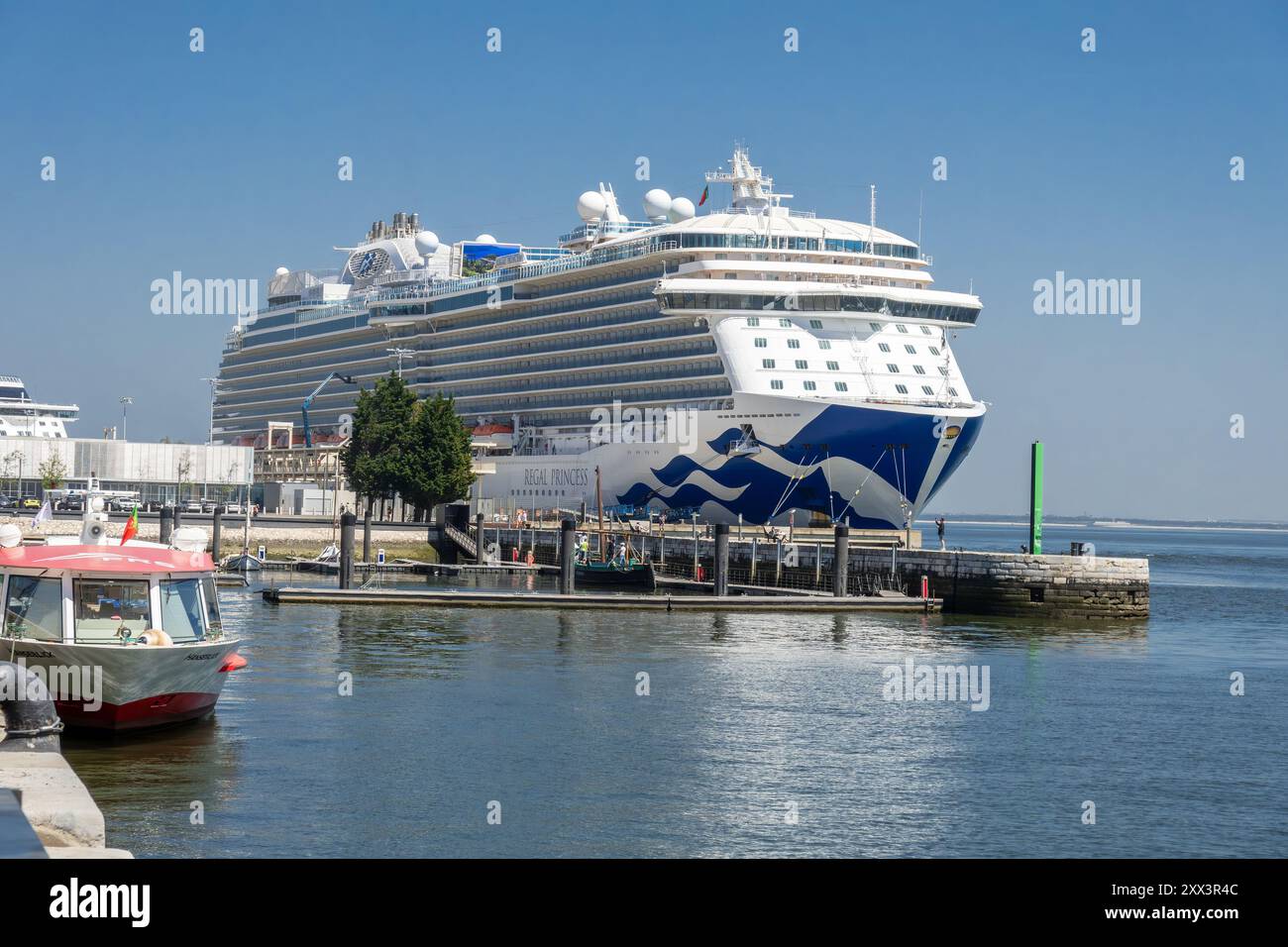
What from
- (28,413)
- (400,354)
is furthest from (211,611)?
(28,413)

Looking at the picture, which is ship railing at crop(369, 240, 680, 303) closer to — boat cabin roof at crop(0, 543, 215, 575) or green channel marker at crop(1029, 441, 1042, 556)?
green channel marker at crop(1029, 441, 1042, 556)

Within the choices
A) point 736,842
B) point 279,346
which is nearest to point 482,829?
point 736,842

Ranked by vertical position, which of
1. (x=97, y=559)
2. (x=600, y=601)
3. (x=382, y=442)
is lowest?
(x=600, y=601)

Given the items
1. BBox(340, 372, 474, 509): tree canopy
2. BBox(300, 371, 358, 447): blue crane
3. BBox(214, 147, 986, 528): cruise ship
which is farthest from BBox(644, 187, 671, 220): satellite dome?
BBox(300, 371, 358, 447): blue crane

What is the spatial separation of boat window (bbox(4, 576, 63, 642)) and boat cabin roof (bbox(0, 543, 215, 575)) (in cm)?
24

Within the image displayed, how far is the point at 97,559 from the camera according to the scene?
2206 cm

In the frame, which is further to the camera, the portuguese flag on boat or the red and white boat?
the portuguese flag on boat

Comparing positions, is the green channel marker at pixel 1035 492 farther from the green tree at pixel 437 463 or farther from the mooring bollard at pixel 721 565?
the green tree at pixel 437 463

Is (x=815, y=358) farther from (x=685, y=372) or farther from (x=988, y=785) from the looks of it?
(x=988, y=785)

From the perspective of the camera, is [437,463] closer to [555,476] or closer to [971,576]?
[555,476]

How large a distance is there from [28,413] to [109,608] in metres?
132

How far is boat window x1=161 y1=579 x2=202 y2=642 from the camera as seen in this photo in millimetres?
22391

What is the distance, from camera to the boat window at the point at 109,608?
21875mm
